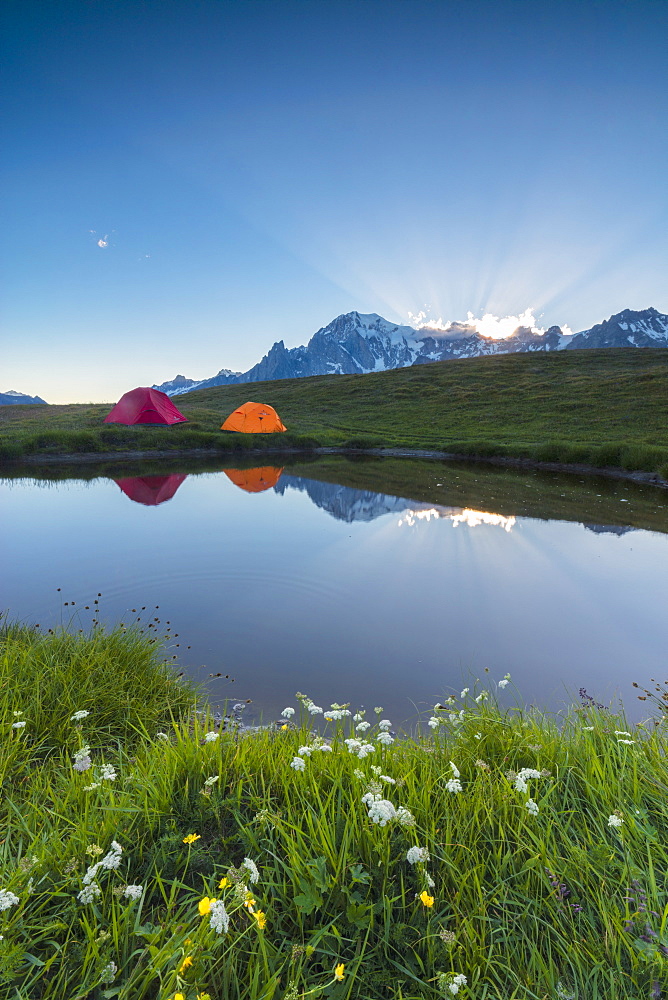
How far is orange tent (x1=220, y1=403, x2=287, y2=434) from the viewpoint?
44188 millimetres

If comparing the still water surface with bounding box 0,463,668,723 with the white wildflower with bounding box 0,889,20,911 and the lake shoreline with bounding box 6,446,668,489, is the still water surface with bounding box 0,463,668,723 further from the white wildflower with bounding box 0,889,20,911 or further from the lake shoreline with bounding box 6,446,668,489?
the lake shoreline with bounding box 6,446,668,489

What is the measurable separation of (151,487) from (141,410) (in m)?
22.6

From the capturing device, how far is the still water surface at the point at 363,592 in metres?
6.62

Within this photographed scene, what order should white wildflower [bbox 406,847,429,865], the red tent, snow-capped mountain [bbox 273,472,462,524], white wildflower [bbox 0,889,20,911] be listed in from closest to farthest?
white wildflower [bbox 0,889,20,911]
white wildflower [bbox 406,847,429,865]
snow-capped mountain [bbox 273,472,462,524]
the red tent

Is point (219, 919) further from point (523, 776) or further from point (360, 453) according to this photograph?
point (360, 453)

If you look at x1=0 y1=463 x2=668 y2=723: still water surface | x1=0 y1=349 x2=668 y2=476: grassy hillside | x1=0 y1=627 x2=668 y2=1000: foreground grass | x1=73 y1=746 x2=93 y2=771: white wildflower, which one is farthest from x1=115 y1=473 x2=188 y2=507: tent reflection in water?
x1=0 y1=627 x2=668 y2=1000: foreground grass

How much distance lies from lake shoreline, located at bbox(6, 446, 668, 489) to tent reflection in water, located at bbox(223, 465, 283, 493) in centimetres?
381

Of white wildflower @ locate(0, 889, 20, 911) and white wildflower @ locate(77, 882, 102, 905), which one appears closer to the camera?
white wildflower @ locate(0, 889, 20, 911)

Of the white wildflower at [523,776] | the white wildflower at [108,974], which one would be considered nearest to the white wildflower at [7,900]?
the white wildflower at [108,974]

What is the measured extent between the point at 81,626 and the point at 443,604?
21.9 feet

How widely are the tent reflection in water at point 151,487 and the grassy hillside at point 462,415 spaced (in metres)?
11.6

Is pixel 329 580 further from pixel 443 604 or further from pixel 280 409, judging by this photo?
pixel 280 409

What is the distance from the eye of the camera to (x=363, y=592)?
979cm

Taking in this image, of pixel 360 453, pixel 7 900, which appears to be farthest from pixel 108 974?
pixel 360 453
